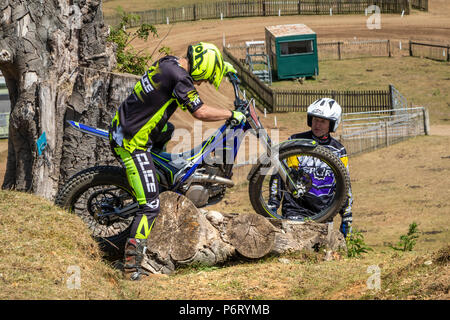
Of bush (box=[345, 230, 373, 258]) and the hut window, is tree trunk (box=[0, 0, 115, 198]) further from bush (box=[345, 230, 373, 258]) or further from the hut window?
the hut window

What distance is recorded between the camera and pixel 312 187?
7.38 metres

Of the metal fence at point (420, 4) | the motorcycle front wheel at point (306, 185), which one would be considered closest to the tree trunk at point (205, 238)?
the motorcycle front wheel at point (306, 185)

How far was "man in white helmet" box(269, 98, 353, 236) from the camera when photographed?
7348 mm

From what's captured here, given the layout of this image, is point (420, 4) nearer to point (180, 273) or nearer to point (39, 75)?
point (39, 75)

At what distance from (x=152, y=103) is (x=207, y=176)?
1089mm

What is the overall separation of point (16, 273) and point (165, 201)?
6.17ft

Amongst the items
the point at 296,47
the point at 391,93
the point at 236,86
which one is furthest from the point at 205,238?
the point at 296,47

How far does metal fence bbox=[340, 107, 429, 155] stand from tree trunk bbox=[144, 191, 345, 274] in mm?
16105

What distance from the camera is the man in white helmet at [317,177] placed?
735 cm

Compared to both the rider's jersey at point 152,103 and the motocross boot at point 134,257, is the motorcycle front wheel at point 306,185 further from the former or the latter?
the motocross boot at point 134,257

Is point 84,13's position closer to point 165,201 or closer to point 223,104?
point 165,201

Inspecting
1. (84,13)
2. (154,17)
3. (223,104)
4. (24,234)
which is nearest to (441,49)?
(223,104)

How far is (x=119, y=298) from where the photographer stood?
5500mm

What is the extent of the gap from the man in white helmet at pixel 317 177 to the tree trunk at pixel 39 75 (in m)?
2.95
